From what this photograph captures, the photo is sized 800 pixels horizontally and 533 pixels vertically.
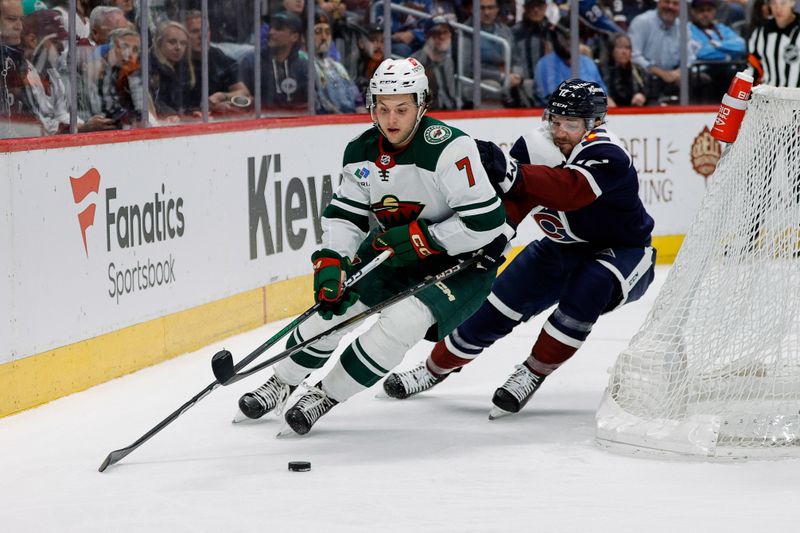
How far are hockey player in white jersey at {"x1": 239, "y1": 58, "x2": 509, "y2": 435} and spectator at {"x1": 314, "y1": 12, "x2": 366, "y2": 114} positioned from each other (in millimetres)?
2533

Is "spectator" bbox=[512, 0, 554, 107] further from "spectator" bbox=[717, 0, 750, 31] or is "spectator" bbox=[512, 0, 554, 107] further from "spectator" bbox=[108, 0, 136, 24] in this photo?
"spectator" bbox=[108, 0, 136, 24]

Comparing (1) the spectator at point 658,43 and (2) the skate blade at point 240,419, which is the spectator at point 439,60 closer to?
(1) the spectator at point 658,43

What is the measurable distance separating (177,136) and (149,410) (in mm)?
1248

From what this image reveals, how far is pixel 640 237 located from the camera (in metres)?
3.80

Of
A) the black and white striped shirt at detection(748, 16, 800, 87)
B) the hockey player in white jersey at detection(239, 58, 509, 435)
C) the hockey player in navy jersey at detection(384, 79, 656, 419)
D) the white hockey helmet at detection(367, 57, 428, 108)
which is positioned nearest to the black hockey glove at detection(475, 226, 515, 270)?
the hockey player in white jersey at detection(239, 58, 509, 435)

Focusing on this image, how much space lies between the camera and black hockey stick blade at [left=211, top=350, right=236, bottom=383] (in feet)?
10.4

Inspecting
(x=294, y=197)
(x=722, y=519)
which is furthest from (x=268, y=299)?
(x=722, y=519)

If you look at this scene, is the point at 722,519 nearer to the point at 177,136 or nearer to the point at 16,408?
the point at 16,408

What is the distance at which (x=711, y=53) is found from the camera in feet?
24.5

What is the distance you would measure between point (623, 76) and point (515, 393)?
13.2 ft

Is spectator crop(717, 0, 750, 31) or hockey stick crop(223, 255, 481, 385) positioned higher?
spectator crop(717, 0, 750, 31)

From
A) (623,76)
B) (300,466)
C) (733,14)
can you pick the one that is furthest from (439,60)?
(300,466)

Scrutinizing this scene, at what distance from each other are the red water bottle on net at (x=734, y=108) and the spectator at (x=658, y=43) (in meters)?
3.82

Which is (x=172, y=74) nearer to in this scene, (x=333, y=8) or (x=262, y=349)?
(x=333, y=8)
